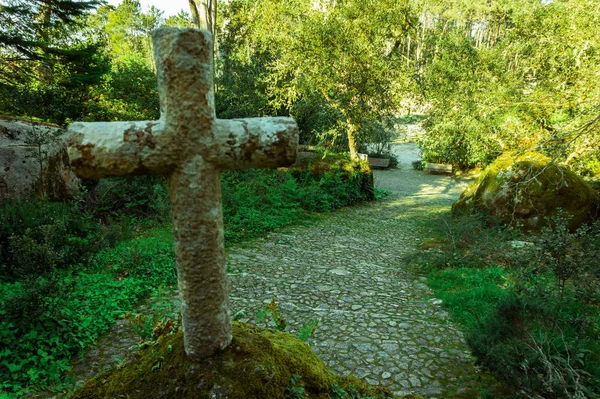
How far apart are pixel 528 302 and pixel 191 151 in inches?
129

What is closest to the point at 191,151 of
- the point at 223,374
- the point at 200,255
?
the point at 200,255

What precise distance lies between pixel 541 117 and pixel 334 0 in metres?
9.27

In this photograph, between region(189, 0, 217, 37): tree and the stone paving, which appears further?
region(189, 0, 217, 37): tree

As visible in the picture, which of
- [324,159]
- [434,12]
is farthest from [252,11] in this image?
[434,12]

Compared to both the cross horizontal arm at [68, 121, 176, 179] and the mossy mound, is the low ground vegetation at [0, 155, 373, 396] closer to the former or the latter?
the mossy mound

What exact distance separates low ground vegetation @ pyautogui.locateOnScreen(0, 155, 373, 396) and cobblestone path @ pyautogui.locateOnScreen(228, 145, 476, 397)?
3.73ft

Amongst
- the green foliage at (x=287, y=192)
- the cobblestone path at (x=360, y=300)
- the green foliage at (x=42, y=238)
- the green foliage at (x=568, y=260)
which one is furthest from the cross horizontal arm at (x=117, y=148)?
the green foliage at (x=287, y=192)

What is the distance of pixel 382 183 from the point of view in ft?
68.7

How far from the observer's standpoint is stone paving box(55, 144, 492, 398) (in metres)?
3.75

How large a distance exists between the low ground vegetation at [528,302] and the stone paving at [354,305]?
0.41 meters

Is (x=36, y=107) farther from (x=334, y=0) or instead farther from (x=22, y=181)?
(x=334, y=0)

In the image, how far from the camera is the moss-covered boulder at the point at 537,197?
342 inches

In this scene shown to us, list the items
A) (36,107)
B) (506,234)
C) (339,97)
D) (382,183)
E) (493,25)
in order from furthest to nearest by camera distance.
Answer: (493,25) < (382,183) < (339,97) < (36,107) < (506,234)

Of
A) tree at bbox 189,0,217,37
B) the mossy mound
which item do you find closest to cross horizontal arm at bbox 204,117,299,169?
the mossy mound
